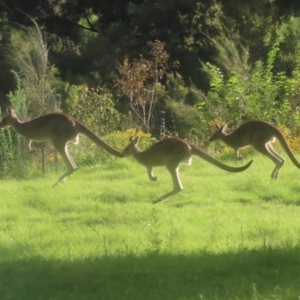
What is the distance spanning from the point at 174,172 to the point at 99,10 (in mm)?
19862

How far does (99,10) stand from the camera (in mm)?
25641

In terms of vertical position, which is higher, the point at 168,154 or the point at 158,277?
the point at 168,154

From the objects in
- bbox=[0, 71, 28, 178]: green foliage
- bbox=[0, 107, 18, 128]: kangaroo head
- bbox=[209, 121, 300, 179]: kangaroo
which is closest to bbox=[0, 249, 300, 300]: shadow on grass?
bbox=[209, 121, 300, 179]: kangaroo

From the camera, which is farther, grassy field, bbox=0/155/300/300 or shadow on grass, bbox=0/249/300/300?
grassy field, bbox=0/155/300/300

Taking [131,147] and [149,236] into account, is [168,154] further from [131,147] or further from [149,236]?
[149,236]

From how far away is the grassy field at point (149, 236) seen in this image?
7.11 m

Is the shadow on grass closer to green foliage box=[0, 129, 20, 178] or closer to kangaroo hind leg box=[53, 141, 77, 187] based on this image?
kangaroo hind leg box=[53, 141, 77, 187]

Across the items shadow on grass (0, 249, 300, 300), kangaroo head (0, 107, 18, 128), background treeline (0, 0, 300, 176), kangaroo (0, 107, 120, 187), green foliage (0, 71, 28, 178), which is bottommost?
shadow on grass (0, 249, 300, 300)

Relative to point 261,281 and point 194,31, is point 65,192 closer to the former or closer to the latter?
point 261,281

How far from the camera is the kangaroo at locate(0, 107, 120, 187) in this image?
5.92 m

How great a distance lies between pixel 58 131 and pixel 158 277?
200cm

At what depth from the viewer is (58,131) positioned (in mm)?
5988

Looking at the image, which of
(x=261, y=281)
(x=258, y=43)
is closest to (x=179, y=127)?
(x=258, y=43)

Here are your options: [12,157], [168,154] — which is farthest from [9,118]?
[12,157]
